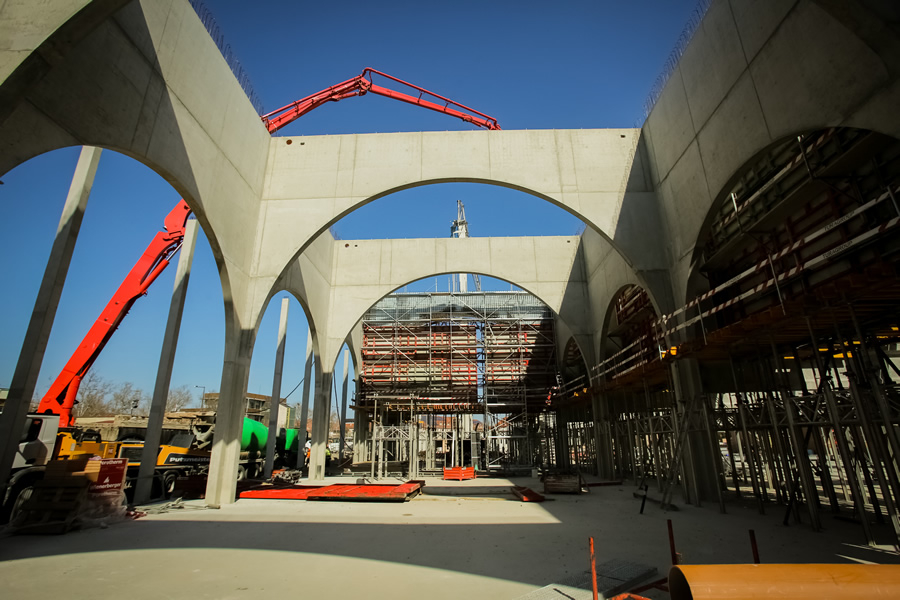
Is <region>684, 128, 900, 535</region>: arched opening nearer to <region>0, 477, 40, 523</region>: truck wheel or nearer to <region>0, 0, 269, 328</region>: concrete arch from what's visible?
<region>0, 0, 269, 328</region>: concrete arch

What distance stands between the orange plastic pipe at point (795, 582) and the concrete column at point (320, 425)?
19.4m

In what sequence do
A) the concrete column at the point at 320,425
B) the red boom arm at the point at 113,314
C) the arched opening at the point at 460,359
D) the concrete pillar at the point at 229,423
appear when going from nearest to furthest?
1. the concrete pillar at the point at 229,423
2. the red boom arm at the point at 113,314
3. the concrete column at the point at 320,425
4. the arched opening at the point at 460,359

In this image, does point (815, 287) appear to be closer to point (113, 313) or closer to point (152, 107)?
point (152, 107)

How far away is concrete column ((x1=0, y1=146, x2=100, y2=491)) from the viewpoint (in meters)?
7.96

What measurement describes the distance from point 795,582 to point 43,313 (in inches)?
469

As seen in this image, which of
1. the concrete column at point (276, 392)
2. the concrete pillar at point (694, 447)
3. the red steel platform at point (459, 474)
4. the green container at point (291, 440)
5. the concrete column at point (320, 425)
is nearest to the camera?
the concrete pillar at point (694, 447)

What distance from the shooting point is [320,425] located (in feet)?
68.9

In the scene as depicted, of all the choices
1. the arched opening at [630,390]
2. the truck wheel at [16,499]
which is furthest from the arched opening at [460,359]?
the truck wheel at [16,499]

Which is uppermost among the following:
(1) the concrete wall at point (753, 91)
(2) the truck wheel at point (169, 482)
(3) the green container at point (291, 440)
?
(1) the concrete wall at point (753, 91)

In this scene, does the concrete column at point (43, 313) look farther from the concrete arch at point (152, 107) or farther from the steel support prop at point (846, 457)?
the steel support prop at point (846, 457)

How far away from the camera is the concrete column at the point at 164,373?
11.8 m

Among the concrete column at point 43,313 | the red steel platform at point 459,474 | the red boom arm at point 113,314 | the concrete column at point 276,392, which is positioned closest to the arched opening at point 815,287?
the red steel platform at point 459,474

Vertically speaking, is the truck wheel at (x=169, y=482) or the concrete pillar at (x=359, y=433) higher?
the concrete pillar at (x=359, y=433)

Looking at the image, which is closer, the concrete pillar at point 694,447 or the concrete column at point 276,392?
the concrete pillar at point 694,447
